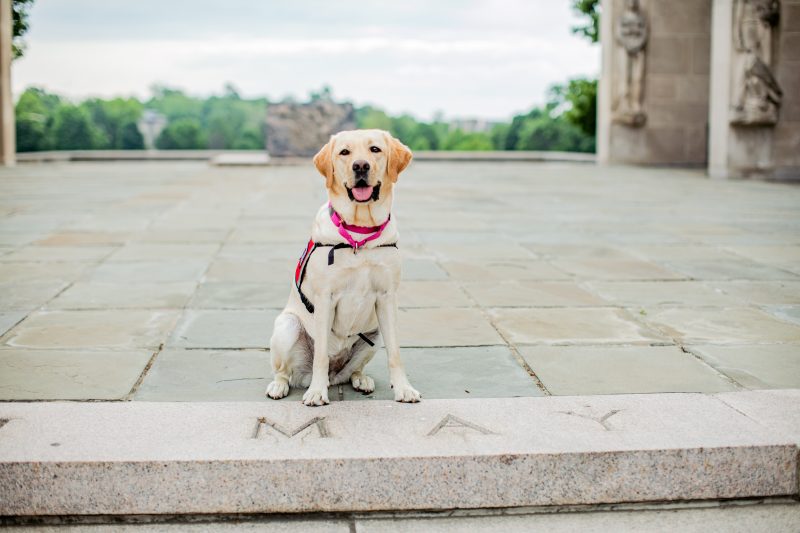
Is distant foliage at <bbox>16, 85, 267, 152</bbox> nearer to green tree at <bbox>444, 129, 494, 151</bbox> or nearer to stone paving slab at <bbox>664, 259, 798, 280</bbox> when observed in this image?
green tree at <bbox>444, 129, 494, 151</bbox>

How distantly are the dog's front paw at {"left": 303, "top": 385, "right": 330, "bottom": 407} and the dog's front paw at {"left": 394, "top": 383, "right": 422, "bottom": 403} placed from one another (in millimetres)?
312

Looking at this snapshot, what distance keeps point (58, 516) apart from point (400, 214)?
8.72 meters

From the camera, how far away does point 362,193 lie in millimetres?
3713

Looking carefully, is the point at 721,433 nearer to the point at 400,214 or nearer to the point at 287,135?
the point at 400,214

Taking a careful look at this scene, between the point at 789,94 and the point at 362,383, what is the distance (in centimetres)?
1474

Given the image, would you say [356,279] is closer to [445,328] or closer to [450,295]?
[445,328]

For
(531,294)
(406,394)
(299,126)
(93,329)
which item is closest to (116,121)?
(299,126)

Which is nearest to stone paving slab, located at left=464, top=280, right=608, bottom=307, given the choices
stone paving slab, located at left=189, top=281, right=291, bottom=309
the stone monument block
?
stone paving slab, located at left=189, top=281, right=291, bottom=309

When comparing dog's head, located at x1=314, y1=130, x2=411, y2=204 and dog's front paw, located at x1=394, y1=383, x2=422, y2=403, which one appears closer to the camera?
dog's head, located at x1=314, y1=130, x2=411, y2=204

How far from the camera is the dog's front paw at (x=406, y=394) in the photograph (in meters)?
3.95

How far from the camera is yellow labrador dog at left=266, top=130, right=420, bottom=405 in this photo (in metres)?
3.73

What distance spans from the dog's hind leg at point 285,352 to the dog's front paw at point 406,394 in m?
0.49

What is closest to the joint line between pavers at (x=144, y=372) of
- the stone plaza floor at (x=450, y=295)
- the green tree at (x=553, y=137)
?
the stone plaza floor at (x=450, y=295)

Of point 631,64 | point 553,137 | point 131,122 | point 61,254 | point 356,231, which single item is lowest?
point 61,254
